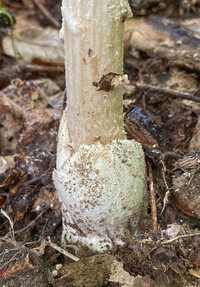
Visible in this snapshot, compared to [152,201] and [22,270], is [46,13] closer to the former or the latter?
[152,201]

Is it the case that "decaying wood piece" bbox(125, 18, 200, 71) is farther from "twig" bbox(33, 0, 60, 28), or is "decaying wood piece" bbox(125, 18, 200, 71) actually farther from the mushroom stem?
the mushroom stem

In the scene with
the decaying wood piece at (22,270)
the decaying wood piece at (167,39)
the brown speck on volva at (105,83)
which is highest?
the brown speck on volva at (105,83)

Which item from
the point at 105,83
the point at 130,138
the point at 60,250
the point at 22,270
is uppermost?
the point at 105,83

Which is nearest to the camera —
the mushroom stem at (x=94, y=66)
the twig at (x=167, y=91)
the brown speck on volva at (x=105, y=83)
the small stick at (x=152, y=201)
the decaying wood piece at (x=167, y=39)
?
the mushroom stem at (x=94, y=66)

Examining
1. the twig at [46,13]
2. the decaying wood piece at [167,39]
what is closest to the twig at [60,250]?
the decaying wood piece at [167,39]

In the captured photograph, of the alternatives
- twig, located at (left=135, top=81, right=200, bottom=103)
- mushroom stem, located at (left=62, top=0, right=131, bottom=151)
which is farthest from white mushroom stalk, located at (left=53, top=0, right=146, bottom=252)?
twig, located at (left=135, top=81, right=200, bottom=103)

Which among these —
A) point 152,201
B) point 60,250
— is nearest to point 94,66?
point 152,201

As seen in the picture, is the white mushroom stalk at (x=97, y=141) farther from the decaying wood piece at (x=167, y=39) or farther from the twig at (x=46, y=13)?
the twig at (x=46, y=13)
